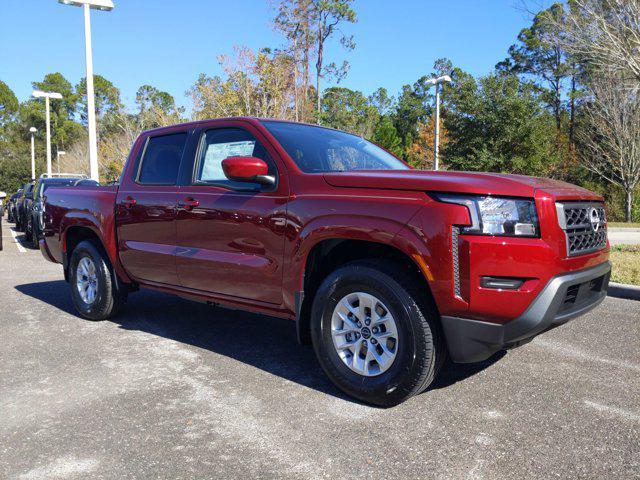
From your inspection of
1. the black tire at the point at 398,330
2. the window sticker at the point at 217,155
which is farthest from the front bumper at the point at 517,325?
the window sticker at the point at 217,155

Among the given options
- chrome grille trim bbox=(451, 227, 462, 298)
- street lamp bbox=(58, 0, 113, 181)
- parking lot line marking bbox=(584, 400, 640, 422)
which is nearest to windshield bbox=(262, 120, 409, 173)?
chrome grille trim bbox=(451, 227, 462, 298)

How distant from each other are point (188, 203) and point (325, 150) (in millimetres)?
1173

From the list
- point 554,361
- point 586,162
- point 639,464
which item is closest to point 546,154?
point 586,162

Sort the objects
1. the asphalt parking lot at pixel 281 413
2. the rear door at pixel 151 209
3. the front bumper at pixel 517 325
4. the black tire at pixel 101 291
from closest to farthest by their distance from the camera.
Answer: the asphalt parking lot at pixel 281 413 < the front bumper at pixel 517 325 < the rear door at pixel 151 209 < the black tire at pixel 101 291

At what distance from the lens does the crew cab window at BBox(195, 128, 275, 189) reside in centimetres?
412

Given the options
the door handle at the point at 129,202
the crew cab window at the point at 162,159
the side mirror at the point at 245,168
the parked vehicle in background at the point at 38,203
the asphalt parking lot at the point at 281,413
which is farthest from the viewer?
the parked vehicle in background at the point at 38,203

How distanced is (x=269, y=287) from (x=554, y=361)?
225 cm

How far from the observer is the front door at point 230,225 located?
377 cm

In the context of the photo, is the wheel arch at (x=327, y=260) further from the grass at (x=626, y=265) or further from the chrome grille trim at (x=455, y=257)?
the grass at (x=626, y=265)

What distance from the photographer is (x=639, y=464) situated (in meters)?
2.62

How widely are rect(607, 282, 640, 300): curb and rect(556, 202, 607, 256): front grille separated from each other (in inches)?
135

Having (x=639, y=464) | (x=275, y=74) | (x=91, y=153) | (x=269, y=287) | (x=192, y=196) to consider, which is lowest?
(x=639, y=464)

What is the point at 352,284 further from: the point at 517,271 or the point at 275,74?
the point at 275,74

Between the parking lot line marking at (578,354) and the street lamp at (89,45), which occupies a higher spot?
the street lamp at (89,45)
